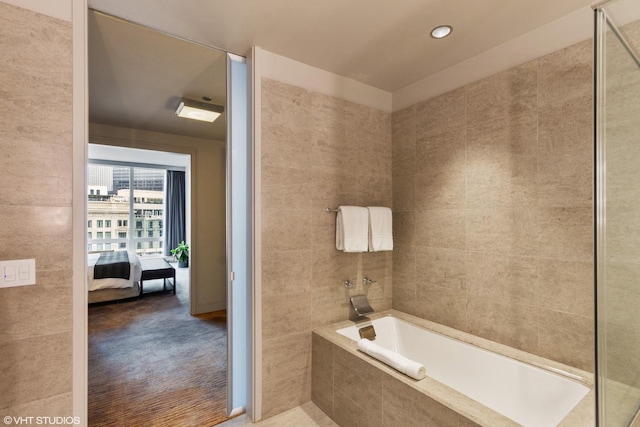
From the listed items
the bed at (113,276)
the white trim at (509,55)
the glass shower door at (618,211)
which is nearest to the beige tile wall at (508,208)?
the white trim at (509,55)

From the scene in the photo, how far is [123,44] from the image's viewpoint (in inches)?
76.5

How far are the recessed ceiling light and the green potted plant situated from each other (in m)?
3.77

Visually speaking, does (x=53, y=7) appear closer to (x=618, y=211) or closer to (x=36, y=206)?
(x=36, y=206)

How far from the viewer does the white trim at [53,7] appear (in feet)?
4.45

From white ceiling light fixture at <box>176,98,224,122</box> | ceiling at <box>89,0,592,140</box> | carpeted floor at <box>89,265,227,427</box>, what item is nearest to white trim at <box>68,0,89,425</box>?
ceiling at <box>89,0,592,140</box>

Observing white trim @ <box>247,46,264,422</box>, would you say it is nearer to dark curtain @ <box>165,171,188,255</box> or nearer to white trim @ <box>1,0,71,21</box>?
white trim @ <box>1,0,71,21</box>

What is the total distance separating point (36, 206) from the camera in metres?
1.37

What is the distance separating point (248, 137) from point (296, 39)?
709 mm

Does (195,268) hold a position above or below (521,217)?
below

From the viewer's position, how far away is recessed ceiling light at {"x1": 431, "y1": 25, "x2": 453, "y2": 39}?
71.9 inches

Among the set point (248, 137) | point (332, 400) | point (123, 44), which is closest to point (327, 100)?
point (248, 137)

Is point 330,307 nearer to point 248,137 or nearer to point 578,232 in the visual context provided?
point 248,137

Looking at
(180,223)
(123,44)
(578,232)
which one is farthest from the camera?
(180,223)

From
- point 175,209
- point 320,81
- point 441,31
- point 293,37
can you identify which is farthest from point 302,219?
point 175,209
